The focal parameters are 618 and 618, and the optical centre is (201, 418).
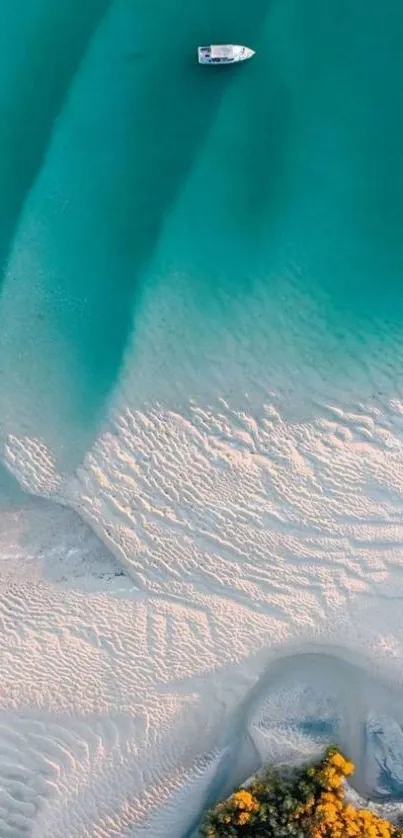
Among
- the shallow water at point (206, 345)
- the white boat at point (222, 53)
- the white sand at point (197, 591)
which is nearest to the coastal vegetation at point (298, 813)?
the white sand at point (197, 591)

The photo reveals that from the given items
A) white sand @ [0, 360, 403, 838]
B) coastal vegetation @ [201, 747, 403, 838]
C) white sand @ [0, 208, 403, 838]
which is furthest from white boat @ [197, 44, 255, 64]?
coastal vegetation @ [201, 747, 403, 838]

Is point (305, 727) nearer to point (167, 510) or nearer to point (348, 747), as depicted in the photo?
point (348, 747)

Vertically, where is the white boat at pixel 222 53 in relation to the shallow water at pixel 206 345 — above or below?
above

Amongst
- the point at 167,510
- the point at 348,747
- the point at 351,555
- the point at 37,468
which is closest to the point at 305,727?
the point at 348,747

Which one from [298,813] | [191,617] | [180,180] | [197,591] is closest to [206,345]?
[180,180]

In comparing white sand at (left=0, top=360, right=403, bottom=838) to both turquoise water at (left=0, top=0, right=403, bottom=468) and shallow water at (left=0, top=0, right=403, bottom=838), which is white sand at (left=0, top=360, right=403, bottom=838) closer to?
shallow water at (left=0, top=0, right=403, bottom=838)

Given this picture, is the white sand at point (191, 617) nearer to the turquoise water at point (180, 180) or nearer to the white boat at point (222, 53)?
the turquoise water at point (180, 180)
